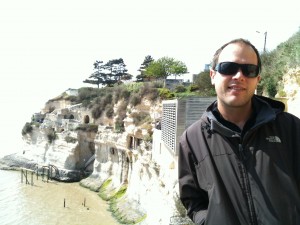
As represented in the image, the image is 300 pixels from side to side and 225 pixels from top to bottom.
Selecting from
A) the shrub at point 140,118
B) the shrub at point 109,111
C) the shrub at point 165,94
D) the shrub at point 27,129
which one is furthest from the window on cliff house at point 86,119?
the shrub at point 165,94

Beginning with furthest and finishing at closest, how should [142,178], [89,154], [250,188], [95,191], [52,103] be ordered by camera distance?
[52,103] → [89,154] → [95,191] → [142,178] → [250,188]

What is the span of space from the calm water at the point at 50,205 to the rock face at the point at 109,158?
4.51 ft

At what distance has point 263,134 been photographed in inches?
94.3

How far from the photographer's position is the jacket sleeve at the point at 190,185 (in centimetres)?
263

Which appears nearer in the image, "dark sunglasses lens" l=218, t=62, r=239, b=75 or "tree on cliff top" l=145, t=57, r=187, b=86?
"dark sunglasses lens" l=218, t=62, r=239, b=75

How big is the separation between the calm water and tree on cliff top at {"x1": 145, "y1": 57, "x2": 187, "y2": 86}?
21398 mm

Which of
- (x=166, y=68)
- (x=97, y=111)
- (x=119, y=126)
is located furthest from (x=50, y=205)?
(x=166, y=68)

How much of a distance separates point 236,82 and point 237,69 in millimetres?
104

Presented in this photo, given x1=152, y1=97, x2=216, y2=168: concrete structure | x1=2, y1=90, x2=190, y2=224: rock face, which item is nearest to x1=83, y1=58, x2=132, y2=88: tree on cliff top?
x1=2, y1=90, x2=190, y2=224: rock face

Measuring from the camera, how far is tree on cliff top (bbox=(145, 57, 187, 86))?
169 ft

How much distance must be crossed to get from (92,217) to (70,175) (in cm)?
1484

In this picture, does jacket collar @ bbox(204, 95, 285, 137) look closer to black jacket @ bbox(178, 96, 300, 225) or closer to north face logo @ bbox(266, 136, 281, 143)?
black jacket @ bbox(178, 96, 300, 225)

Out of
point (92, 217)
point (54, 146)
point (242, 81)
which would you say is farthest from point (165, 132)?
point (54, 146)

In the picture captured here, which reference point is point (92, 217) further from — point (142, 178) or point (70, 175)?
point (70, 175)
